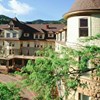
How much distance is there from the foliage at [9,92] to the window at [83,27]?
9.12 meters

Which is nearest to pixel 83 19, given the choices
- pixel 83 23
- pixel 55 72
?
pixel 83 23

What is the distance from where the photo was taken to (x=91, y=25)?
1669 centimetres

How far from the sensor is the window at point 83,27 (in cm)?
1709

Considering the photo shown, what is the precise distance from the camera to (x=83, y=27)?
1725 cm

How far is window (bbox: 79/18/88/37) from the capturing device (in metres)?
17.1

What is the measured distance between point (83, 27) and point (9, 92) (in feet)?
32.1

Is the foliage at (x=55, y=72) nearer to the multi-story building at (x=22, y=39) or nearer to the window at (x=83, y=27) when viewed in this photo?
the window at (x=83, y=27)

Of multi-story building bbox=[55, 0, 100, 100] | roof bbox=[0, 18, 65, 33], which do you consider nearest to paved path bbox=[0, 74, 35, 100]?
multi-story building bbox=[55, 0, 100, 100]

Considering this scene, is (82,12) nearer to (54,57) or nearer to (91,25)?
(91,25)

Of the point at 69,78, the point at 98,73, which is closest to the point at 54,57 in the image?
the point at 69,78

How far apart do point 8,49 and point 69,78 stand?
54975 millimetres

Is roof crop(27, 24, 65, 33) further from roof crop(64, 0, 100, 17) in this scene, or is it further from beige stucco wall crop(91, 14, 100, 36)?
beige stucco wall crop(91, 14, 100, 36)

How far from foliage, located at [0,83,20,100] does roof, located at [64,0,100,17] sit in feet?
30.4

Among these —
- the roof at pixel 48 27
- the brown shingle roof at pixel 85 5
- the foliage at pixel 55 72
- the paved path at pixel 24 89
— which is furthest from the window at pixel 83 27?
the roof at pixel 48 27
